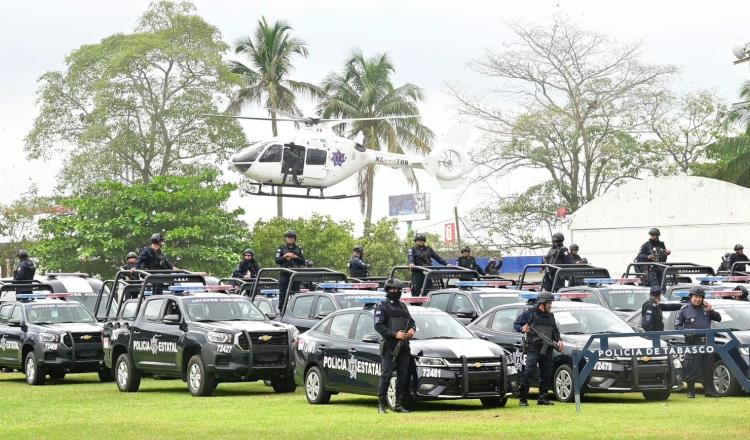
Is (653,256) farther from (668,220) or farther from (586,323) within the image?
(668,220)

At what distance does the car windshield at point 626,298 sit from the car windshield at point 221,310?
571 centimetres

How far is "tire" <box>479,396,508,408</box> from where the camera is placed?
742 inches

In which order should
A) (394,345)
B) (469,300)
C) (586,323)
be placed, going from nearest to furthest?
1. (394,345)
2. (586,323)
3. (469,300)

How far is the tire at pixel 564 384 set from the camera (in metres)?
19.5

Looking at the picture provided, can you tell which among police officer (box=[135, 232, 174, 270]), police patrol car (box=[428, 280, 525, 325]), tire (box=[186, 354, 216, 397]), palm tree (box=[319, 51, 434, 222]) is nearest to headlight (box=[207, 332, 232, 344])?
tire (box=[186, 354, 216, 397])

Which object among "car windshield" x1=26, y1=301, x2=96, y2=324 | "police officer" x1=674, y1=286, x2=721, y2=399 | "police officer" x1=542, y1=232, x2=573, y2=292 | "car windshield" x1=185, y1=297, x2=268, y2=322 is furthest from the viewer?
"car windshield" x1=26, y1=301, x2=96, y2=324

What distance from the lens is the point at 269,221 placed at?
69125 millimetres

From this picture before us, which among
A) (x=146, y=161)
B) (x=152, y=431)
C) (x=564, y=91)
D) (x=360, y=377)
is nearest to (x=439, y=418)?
(x=360, y=377)

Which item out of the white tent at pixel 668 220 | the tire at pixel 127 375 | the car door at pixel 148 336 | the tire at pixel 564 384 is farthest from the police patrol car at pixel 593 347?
the white tent at pixel 668 220

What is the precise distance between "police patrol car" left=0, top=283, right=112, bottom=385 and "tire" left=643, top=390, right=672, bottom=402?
11.1 m

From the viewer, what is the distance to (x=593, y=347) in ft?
64.6

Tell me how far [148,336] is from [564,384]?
24.3ft

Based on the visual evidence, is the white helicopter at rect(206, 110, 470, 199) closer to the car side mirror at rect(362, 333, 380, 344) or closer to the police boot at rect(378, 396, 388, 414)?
the car side mirror at rect(362, 333, 380, 344)

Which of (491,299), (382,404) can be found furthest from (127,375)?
(382,404)
